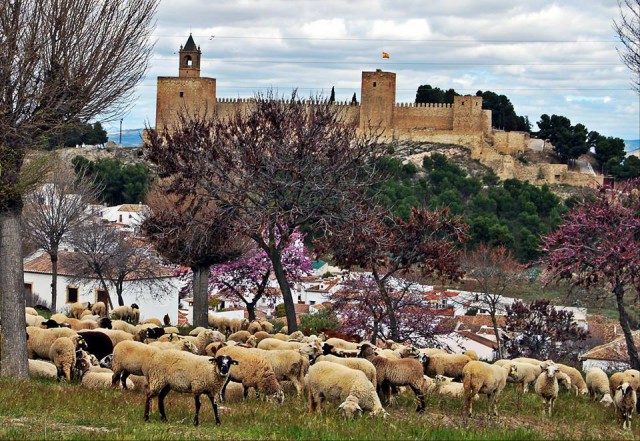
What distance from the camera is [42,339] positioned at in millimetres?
17594

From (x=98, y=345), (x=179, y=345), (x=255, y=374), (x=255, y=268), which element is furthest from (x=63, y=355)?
(x=255, y=268)

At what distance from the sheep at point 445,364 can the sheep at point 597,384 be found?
2.25 meters

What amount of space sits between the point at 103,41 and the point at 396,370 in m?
6.90

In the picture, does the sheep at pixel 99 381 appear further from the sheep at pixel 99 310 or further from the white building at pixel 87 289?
the white building at pixel 87 289

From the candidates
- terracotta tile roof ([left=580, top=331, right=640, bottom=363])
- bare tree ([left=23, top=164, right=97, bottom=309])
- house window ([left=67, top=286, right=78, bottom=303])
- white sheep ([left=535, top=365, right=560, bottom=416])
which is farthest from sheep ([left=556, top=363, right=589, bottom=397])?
house window ([left=67, top=286, right=78, bottom=303])

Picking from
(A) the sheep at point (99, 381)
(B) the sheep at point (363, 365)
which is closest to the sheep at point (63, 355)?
(A) the sheep at point (99, 381)

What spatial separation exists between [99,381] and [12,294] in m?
2.33

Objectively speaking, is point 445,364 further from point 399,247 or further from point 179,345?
point 399,247

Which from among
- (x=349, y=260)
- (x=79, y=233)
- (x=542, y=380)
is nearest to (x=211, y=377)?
(x=542, y=380)

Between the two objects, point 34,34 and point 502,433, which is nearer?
point 502,433

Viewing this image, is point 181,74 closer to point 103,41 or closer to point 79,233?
point 79,233

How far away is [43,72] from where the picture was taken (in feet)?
52.4

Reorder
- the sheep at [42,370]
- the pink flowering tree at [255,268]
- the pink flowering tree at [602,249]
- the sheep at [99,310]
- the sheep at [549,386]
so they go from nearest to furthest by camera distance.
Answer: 1. the sheep at [549,386]
2. the sheep at [42,370]
3. the pink flowering tree at [602,249]
4. the sheep at [99,310]
5. the pink flowering tree at [255,268]

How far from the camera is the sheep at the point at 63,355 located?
16297mm
